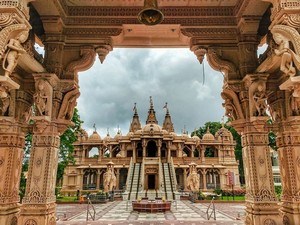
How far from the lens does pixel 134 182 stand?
28.8 metres

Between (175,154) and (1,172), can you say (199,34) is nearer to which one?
(1,172)

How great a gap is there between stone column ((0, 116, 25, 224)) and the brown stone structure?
2 centimetres

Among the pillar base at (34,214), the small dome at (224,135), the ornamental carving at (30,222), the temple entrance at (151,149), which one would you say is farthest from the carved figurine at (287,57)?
the small dome at (224,135)

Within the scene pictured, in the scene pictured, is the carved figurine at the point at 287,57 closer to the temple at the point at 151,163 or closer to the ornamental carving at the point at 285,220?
the ornamental carving at the point at 285,220

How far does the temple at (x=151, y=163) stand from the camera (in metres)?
32.7

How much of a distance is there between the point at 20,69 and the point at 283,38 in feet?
18.2

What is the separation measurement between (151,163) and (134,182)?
453cm

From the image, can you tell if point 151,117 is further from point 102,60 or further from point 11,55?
point 11,55

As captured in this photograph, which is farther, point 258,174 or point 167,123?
point 167,123

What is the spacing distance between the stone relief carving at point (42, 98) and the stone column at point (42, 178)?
0.24 metres

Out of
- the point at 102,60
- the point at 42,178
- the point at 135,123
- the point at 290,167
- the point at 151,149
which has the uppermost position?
the point at 135,123

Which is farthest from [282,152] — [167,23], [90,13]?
[90,13]

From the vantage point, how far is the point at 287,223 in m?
5.86

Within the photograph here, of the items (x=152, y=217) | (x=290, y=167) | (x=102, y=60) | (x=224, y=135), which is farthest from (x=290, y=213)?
(x=224, y=135)
